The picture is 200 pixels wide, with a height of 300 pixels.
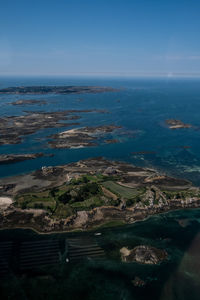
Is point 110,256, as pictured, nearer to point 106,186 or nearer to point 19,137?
point 106,186

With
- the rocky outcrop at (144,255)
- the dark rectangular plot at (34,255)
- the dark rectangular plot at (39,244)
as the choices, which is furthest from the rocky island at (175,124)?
the dark rectangular plot at (34,255)

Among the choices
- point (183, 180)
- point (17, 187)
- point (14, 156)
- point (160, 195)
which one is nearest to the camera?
point (160, 195)

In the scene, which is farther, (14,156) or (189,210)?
(14,156)

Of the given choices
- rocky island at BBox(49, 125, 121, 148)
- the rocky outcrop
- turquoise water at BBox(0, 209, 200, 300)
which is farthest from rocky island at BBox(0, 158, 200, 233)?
rocky island at BBox(49, 125, 121, 148)

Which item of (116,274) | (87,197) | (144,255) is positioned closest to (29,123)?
(87,197)

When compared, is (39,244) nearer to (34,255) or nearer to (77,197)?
(34,255)

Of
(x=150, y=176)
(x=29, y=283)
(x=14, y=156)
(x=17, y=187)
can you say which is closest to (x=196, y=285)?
(x=29, y=283)
